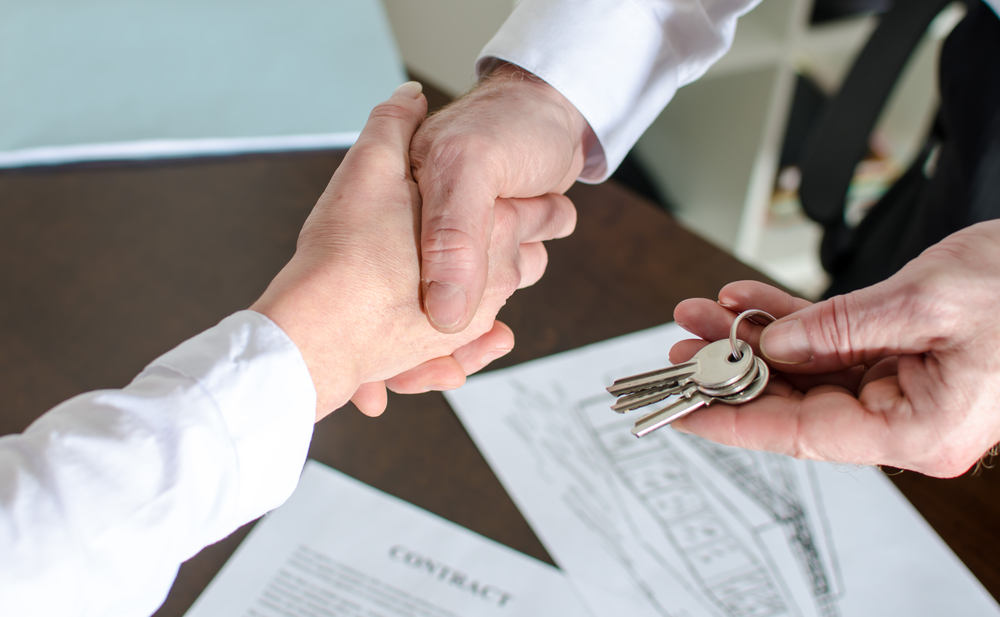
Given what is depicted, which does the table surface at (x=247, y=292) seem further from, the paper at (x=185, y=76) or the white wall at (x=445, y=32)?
the white wall at (x=445, y=32)

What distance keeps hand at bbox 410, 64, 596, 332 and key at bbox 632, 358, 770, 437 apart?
14 centimetres

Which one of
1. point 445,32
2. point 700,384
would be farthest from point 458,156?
point 445,32

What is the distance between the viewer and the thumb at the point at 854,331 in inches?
13.5

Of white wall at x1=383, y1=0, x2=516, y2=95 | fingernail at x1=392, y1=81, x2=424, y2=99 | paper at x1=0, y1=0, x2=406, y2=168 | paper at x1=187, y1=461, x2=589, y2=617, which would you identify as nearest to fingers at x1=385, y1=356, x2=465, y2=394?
paper at x1=187, y1=461, x2=589, y2=617

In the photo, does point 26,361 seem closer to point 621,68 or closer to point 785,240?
point 621,68

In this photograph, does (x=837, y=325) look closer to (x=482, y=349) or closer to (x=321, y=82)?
(x=482, y=349)

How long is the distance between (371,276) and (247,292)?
0.32 meters

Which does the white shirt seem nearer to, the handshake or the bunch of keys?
the handshake

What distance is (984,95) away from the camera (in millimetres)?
697

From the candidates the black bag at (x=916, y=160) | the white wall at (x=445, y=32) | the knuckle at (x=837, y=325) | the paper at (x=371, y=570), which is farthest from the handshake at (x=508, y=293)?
the white wall at (x=445, y=32)

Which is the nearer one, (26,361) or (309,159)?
(26,361)

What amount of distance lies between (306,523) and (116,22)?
0.88 metres

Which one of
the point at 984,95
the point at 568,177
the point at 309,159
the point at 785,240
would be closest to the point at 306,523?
the point at 568,177

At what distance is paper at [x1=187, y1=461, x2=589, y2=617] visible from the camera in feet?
1.56
